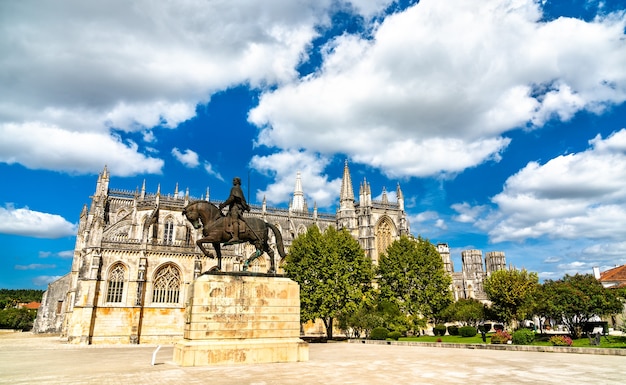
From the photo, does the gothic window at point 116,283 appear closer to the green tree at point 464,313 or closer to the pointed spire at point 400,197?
the green tree at point 464,313

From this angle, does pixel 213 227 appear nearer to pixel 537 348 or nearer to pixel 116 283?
pixel 537 348

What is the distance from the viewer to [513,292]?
106ft

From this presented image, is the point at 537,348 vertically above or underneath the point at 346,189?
underneath

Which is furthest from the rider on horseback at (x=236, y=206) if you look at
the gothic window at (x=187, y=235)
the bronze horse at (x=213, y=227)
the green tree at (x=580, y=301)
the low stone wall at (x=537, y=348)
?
the gothic window at (x=187, y=235)

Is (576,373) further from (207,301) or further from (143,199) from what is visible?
(143,199)

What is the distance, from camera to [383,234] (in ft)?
213

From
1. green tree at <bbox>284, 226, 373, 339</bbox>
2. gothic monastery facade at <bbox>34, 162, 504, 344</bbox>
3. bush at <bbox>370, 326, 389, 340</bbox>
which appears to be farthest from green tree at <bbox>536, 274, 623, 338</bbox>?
gothic monastery facade at <bbox>34, 162, 504, 344</bbox>

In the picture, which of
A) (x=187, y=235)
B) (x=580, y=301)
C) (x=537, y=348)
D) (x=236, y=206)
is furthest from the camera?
(x=187, y=235)

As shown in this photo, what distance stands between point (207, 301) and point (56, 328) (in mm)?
51833

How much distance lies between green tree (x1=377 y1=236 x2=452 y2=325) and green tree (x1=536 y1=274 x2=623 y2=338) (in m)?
14.7

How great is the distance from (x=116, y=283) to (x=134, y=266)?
218 cm

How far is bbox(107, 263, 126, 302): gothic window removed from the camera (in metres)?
36.7

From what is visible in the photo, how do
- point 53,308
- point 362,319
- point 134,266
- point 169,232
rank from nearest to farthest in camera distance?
point 362,319
point 134,266
point 169,232
point 53,308

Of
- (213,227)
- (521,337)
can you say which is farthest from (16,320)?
(521,337)
